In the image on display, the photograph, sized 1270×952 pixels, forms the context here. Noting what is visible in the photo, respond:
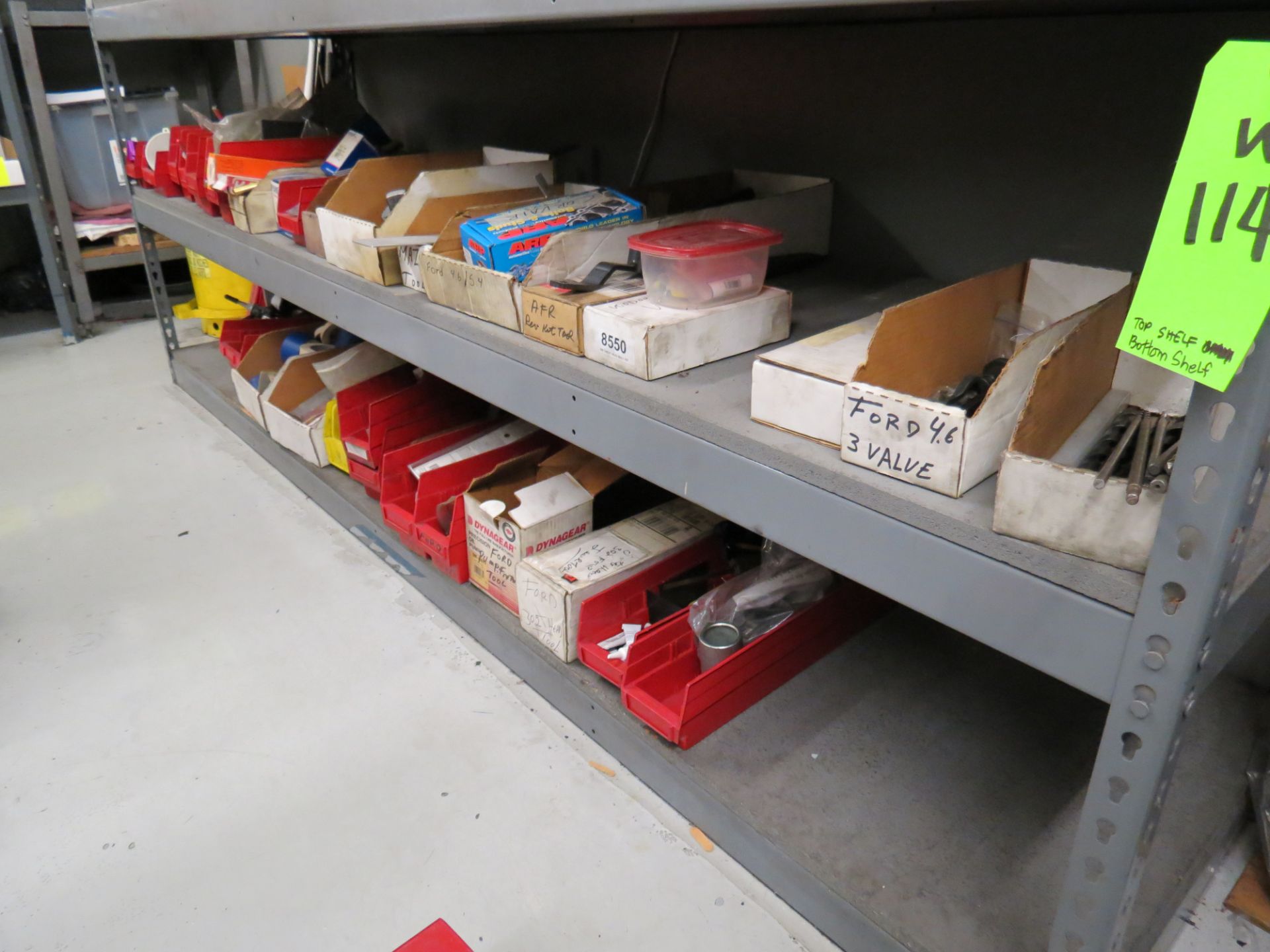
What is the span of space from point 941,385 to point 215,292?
2.35m

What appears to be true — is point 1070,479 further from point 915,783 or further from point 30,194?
point 30,194

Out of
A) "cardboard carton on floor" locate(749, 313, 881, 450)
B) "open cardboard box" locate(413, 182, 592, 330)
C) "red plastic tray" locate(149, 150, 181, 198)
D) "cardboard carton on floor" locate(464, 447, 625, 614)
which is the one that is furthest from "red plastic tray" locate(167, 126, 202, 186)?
"cardboard carton on floor" locate(749, 313, 881, 450)

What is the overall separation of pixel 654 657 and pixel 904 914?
40 centimetres

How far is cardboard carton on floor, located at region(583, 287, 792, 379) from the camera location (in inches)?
34.2

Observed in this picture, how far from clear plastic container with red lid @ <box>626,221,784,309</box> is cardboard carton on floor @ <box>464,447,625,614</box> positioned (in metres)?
0.39

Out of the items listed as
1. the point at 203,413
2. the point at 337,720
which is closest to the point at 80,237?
the point at 203,413

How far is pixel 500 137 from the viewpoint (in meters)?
1.85

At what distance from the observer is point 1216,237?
417mm

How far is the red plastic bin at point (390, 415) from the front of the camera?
5.18 ft

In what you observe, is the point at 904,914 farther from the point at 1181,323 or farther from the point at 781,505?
the point at 1181,323

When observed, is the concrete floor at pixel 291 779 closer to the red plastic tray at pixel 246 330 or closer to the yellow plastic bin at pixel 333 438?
the yellow plastic bin at pixel 333 438

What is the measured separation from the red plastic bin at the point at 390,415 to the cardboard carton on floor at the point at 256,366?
1.16 feet

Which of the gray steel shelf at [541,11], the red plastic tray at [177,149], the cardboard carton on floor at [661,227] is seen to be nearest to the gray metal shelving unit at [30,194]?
the red plastic tray at [177,149]

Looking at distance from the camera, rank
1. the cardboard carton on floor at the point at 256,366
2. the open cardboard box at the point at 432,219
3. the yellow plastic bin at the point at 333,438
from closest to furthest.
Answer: the open cardboard box at the point at 432,219 < the yellow plastic bin at the point at 333,438 < the cardboard carton on floor at the point at 256,366
